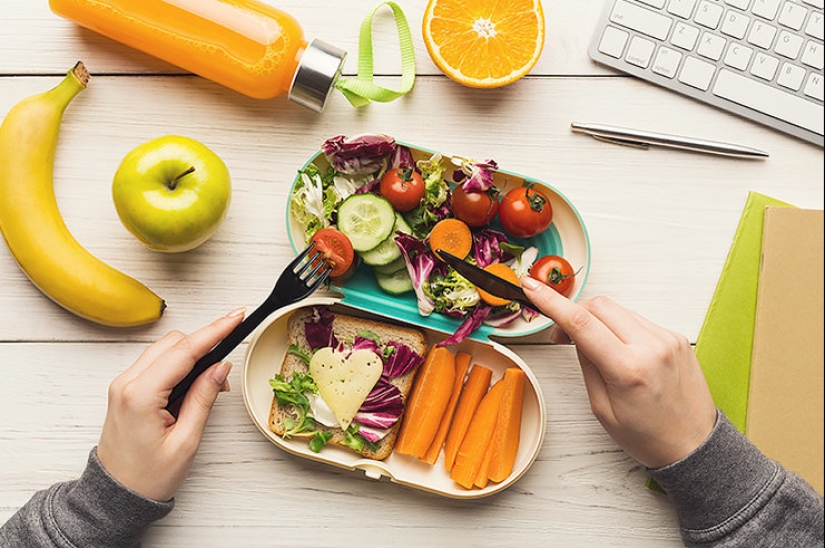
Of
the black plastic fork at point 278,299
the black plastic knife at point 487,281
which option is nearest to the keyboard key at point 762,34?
the black plastic knife at point 487,281

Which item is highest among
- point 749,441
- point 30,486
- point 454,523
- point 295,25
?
point 295,25

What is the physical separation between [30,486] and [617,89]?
127 cm

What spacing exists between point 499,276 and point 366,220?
0.79 feet

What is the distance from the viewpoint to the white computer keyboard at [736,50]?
1286 millimetres

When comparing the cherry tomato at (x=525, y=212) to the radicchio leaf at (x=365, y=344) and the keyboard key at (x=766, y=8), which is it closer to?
the radicchio leaf at (x=365, y=344)

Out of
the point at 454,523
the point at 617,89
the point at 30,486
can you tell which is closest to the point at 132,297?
the point at 30,486

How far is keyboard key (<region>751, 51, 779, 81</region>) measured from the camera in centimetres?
129

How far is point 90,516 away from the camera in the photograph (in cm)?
119

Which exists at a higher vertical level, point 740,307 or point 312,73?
point 312,73

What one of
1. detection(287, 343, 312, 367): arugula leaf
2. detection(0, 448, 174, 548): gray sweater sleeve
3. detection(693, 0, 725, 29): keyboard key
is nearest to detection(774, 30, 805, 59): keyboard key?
detection(693, 0, 725, 29): keyboard key

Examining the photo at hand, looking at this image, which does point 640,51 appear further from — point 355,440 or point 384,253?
point 355,440

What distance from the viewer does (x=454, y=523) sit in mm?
1325

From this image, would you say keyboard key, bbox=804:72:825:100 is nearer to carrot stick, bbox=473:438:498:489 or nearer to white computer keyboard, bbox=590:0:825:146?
white computer keyboard, bbox=590:0:825:146

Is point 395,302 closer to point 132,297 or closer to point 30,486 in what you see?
point 132,297
